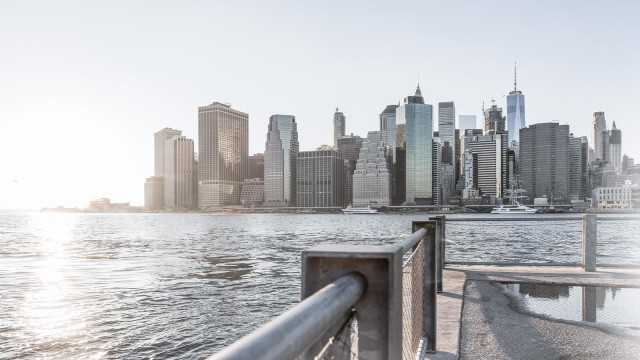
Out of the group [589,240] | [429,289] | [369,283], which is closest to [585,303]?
[589,240]

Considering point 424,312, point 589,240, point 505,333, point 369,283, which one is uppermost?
point 369,283

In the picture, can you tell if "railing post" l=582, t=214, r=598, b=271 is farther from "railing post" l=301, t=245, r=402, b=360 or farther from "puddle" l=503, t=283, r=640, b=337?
"railing post" l=301, t=245, r=402, b=360

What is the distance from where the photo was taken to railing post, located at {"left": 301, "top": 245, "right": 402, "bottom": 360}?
165 cm

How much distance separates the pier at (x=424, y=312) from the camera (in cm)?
120

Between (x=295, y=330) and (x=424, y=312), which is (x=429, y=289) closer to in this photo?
(x=424, y=312)

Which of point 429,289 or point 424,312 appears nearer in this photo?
point 424,312

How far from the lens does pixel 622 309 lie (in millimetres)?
7789

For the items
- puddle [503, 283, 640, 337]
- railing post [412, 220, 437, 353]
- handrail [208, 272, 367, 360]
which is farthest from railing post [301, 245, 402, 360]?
puddle [503, 283, 640, 337]

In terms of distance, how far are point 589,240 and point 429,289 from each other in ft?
24.8

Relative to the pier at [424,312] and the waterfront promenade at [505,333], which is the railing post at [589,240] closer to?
the pier at [424,312]

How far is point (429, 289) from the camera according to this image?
536 cm

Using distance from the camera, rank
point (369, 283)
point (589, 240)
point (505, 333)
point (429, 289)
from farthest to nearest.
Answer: point (589, 240), point (505, 333), point (429, 289), point (369, 283)

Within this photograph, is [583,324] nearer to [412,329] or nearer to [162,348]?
[412,329]

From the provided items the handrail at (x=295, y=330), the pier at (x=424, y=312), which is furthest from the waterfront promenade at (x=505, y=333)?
the handrail at (x=295, y=330)
